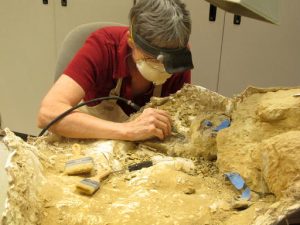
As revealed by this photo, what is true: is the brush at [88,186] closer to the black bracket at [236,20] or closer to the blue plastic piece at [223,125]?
the blue plastic piece at [223,125]

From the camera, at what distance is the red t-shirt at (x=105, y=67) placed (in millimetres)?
1333

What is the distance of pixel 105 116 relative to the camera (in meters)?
1.39

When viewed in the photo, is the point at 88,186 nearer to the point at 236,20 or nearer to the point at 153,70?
the point at 153,70

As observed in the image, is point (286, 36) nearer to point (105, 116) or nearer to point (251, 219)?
point (105, 116)

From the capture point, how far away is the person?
1064 millimetres

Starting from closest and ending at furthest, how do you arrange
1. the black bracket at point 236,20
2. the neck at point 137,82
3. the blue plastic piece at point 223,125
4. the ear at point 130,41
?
the blue plastic piece at point 223,125 → the ear at point 130,41 → the neck at point 137,82 → the black bracket at point 236,20

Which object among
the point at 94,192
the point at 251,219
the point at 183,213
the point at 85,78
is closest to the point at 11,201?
the point at 94,192

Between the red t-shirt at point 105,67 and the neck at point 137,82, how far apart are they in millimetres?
16

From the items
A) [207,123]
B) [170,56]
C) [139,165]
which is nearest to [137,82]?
[170,56]

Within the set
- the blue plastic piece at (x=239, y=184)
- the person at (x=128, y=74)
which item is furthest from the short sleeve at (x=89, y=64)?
the blue plastic piece at (x=239, y=184)

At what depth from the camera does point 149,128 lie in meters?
1.02

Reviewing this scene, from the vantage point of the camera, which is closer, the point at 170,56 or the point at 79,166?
the point at 79,166

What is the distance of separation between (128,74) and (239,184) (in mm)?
687

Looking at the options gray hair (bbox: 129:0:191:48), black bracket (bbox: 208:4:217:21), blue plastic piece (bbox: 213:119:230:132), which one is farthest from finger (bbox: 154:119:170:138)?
black bracket (bbox: 208:4:217:21)
